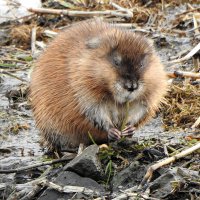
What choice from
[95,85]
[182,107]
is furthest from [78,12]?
[95,85]

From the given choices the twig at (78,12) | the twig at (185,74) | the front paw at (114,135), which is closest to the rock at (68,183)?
the front paw at (114,135)

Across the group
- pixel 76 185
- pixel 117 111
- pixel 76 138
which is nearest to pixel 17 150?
pixel 76 138

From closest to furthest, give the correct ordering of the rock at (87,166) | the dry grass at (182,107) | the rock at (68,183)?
the rock at (68,183)
the rock at (87,166)
the dry grass at (182,107)

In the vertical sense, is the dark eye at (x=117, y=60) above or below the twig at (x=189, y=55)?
above

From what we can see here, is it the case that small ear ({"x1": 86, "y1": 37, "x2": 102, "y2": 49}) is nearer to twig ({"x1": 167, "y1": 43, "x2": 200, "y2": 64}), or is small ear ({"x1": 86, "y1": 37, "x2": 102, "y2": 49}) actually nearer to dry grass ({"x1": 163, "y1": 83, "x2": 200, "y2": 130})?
dry grass ({"x1": 163, "y1": 83, "x2": 200, "y2": 130})

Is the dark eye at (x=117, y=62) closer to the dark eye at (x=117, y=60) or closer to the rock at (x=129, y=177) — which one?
the dark eye at (x=117, y=60)
